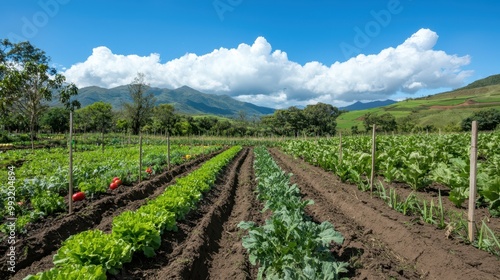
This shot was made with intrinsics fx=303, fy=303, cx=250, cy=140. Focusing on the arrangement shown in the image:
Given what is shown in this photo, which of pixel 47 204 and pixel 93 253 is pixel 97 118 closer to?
pixel 47 204

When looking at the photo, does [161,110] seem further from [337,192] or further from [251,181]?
[337,192]

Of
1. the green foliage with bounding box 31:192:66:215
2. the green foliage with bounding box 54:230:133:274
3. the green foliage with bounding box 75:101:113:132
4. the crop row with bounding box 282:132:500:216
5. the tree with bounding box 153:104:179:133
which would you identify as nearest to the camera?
the green foliage with bounding box 54:230:133:274

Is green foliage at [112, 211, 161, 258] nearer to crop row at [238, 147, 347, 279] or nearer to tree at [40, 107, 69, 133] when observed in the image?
crop row at [238, 147, 347, 279]

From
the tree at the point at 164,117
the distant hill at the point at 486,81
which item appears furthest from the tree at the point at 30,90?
the distant hill at the point at 486,81

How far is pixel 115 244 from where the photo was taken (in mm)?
3805

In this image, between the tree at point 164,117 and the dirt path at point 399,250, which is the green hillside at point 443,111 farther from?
the dirt path at point 399,250

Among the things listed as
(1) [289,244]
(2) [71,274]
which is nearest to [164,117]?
(1) [289,244]

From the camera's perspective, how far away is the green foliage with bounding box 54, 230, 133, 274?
3.55 m

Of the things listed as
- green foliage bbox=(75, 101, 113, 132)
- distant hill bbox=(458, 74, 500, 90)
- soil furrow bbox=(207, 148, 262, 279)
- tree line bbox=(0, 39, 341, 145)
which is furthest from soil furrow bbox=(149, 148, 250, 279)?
distant hill bbox=(458, 74, 500, 90)

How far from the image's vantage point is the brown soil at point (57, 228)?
14.2ft

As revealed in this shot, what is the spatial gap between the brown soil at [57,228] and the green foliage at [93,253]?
35.5 inches

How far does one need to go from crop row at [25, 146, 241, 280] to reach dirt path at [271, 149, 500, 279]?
2.84 m

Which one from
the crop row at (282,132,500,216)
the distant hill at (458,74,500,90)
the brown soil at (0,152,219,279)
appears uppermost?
the distant hill at (458,74,500,90)

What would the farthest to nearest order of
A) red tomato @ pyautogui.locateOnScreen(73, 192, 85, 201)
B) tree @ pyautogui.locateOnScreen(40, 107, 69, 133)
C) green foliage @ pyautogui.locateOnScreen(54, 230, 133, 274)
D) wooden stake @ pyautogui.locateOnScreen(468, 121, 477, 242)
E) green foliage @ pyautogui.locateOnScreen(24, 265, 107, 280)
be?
tree @ pyautogui.locateOnScreen(40, 107, 69, 133), red tomato @ pyautogui.locateOnScreen(73, 192, 85, 201), wooden stake @ pyautogui.locateOnScreen(468, 121, 477, 242), green foliage @ pyautogui.locateOnScreen(54, 230, 133, 274), green foliage @ pyautogui.locateOnScreen(24, 265, 107, 280)
